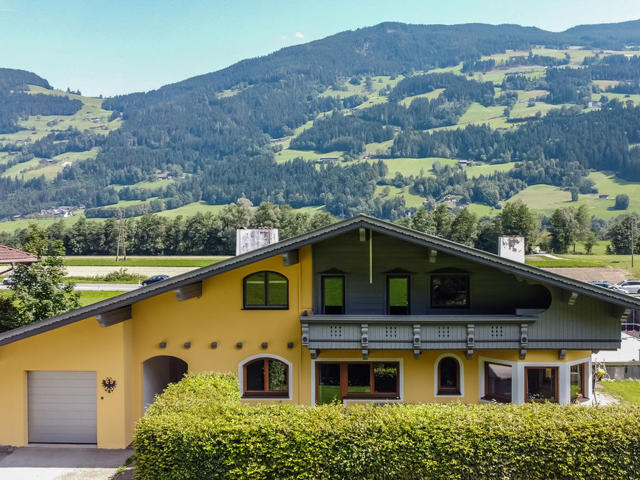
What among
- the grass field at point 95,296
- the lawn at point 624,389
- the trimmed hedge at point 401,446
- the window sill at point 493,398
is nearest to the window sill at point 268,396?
the trimmed hedge at point 401,446

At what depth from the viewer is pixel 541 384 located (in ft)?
57.6

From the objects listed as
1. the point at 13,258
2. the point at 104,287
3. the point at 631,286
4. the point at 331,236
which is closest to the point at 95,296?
the point at 104,287

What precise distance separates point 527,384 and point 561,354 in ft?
4.68

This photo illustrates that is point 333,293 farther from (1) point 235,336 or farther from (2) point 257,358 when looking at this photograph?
(1) point 235,336

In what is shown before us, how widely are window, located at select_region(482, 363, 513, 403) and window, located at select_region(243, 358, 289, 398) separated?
251 inches

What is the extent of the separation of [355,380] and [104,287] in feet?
165

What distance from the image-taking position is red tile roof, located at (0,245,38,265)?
22.1 metres

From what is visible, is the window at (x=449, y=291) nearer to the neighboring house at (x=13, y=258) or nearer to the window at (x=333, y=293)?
the window at (x=333, y=293)

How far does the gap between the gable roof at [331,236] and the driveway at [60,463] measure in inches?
134

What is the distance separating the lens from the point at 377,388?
1825cm

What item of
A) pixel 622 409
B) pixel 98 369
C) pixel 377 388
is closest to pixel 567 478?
pixel 622 409

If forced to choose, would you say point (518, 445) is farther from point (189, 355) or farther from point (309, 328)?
point (189, 355)

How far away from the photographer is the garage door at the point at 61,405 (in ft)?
58.0

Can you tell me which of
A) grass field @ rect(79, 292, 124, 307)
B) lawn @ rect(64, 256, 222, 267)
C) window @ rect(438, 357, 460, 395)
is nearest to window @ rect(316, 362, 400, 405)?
window @ rect(438, 357, 460, 395)
